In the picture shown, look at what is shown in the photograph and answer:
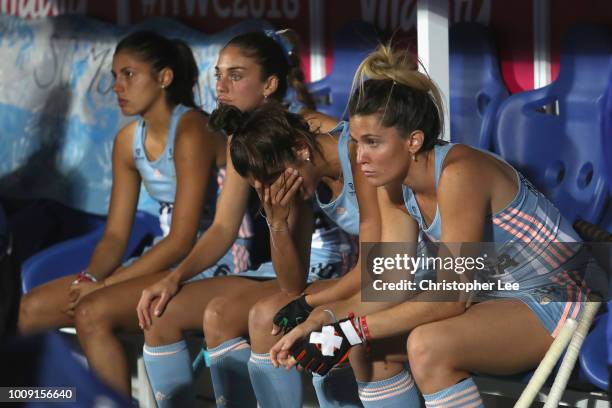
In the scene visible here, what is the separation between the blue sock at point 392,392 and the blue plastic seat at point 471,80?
4.58 feet

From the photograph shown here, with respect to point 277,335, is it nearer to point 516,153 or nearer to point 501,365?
point 501,365

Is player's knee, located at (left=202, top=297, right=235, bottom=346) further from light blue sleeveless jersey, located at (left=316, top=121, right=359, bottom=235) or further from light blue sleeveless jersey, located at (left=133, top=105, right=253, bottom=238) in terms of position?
light blue sleeveless jersey, located at (left=133, top=105, right=253, bottom=238)

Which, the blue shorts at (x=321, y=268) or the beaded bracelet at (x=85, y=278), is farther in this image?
the beaded bracelet at (x=85, y=278)

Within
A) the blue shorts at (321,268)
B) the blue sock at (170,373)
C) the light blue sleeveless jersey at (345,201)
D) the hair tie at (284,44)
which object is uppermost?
the hair tie at (284,44)

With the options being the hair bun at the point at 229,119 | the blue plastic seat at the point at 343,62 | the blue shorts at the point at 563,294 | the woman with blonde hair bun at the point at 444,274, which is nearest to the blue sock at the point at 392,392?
the woman with blonde hair bun at the point at 444,274

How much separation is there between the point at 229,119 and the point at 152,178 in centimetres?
94

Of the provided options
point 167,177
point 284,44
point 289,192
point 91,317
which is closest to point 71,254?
point 167,177

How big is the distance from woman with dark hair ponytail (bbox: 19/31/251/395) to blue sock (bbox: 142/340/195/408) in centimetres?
19

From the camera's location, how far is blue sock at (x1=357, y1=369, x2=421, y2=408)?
3.10 metres

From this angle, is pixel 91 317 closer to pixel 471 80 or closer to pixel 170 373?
pixel 170 373

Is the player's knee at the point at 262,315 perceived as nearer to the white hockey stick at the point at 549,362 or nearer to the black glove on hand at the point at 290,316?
the black glove on hand at the point at 290,316

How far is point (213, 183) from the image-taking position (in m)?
4.20

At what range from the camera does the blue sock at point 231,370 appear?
3504 mm

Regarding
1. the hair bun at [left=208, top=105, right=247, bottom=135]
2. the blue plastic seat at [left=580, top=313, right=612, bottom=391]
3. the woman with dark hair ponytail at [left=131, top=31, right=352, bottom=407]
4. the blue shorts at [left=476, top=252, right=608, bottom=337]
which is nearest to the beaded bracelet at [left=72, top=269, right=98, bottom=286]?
the woman with dark hair ponytail at [left=131, top=31, right=352, bottom=407]
